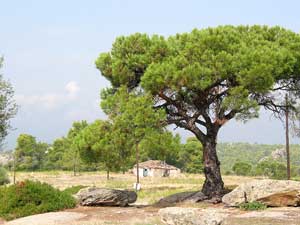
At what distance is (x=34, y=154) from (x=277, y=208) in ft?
263

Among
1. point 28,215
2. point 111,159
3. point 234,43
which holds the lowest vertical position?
point 28,215

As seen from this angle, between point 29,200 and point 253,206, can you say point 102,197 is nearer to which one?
point 29,200

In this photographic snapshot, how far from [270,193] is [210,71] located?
553 cm

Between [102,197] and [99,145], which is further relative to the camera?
[102,197]

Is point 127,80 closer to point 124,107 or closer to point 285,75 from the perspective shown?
point 124,107

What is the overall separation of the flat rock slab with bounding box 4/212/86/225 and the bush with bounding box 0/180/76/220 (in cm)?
109

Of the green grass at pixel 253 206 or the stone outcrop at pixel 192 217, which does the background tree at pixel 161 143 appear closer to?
the green grass at pixel 253 206

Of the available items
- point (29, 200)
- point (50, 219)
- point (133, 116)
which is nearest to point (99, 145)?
point (133, 116)

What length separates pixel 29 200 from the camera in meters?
18.0

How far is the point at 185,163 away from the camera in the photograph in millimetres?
89875

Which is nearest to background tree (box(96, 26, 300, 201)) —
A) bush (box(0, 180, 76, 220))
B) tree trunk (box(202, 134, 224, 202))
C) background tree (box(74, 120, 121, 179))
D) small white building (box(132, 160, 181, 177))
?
tree trunk (box(202, 134, 224, 202))

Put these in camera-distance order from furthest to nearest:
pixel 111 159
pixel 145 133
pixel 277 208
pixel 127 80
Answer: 1. pixel 127 80
2. pixel 111 159
3. pixel 145 133
4. pixel 277 208

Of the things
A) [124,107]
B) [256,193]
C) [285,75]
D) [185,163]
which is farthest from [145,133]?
[185,163]

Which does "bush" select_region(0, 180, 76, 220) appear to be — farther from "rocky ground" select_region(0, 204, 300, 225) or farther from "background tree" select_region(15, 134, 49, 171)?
"background tree" select_region(15, 134, 49, 171)
